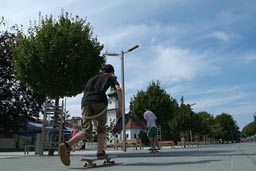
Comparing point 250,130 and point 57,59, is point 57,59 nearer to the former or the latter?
point 57,59

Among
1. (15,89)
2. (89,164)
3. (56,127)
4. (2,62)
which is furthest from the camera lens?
(15,89)

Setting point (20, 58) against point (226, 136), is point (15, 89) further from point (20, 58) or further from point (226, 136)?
point (226, 136)

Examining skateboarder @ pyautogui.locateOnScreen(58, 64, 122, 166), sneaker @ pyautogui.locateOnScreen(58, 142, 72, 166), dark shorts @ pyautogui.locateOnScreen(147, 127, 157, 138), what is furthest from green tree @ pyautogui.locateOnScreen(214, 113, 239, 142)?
sneaker @ pyautogui.locateOnScreen(58, 142, 72, 166)

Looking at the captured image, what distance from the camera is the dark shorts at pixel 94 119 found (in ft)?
22.1

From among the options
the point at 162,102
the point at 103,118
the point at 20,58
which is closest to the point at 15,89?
the point at 162,102

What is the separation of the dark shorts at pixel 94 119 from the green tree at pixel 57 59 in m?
7.45

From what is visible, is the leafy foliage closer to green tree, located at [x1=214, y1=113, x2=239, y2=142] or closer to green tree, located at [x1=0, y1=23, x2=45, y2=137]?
green tree, located at [x1=0, y1=23, x2=45, y2=137]

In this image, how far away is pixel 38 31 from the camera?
14.6 m

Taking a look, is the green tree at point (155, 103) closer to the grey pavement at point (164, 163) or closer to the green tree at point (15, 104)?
the green tree at point (15, 104)

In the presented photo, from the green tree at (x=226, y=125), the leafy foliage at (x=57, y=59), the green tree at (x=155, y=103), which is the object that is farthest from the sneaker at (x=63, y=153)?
the green tree at (x=226, y=125)

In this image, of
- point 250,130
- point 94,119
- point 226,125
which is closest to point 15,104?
point 94,119

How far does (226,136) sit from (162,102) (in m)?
103

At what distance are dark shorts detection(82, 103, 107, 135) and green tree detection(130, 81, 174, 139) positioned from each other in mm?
23919

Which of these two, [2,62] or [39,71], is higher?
[2,62]
